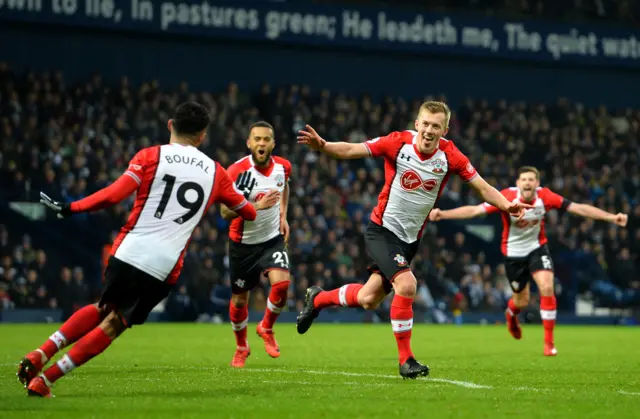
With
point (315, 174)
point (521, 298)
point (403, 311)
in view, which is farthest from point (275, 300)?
point (315, 174)

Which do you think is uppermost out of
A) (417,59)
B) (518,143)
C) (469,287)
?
(417,59)

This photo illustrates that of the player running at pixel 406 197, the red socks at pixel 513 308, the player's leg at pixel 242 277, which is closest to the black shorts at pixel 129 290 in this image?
the player running at pixel 406 197

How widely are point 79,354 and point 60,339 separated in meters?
0.20

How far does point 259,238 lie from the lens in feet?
38.1

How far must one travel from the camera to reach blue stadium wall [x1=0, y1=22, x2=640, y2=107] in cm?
3005

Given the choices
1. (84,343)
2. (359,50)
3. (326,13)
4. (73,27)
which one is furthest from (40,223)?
(84,343)

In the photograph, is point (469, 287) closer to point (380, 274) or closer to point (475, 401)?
point (380, 274)

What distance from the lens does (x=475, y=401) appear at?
7.37m

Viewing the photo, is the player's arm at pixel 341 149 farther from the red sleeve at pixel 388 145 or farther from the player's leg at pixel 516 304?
the player's leg at pixel 516 304

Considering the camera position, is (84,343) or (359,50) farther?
(359,50)

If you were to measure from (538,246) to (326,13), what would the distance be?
644 inches

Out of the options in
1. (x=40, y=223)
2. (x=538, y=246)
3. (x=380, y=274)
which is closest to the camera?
(x=380, y=274)

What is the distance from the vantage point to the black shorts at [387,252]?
961cm

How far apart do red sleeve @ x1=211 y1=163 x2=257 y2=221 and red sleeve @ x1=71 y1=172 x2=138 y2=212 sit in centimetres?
65
